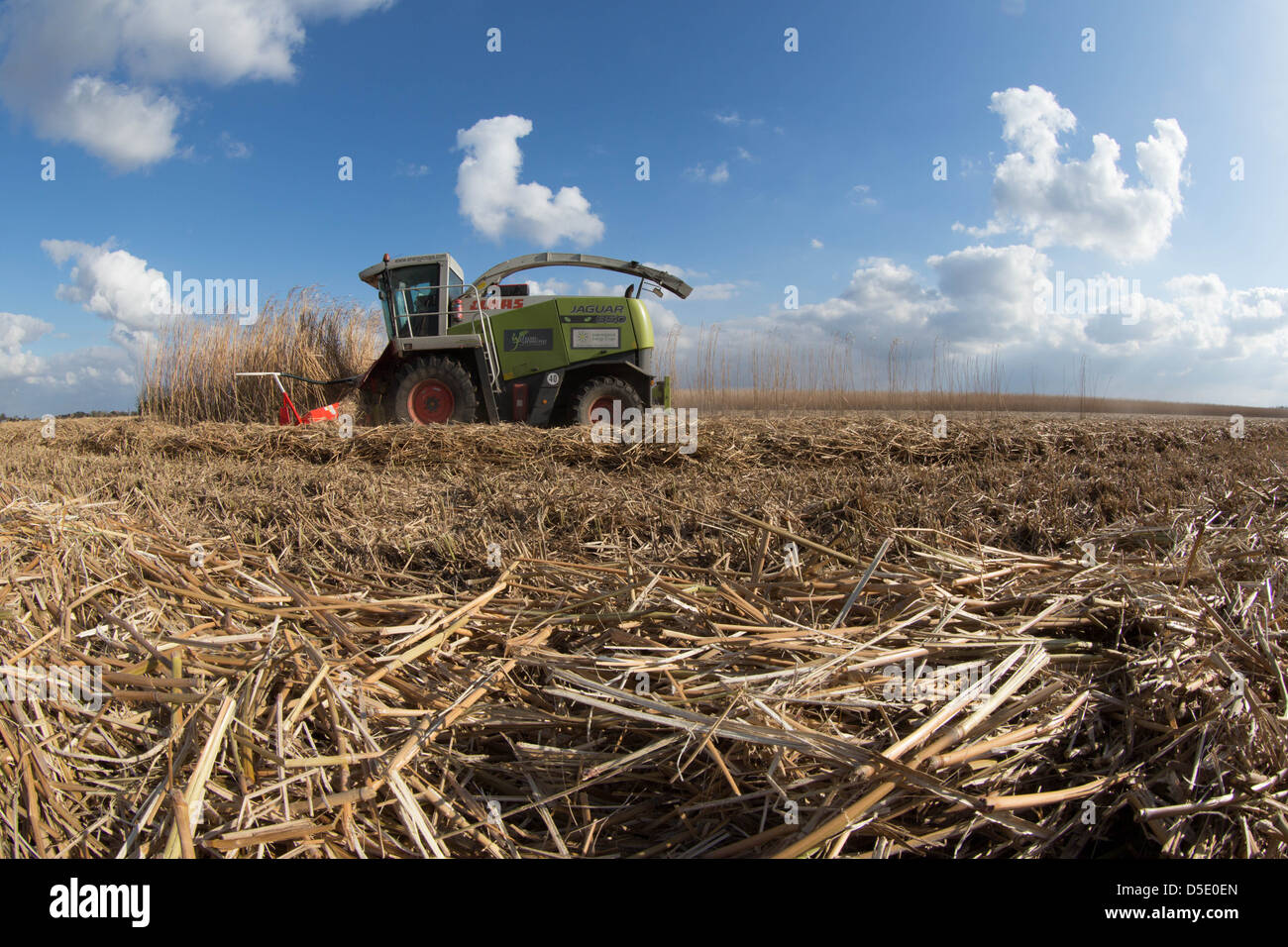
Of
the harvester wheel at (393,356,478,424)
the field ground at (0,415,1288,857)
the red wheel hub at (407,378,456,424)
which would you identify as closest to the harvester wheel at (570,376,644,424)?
the harvester wheel at (393,356,478,424)

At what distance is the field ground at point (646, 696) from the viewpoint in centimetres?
122

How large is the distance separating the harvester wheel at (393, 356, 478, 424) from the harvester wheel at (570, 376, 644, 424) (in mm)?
1356

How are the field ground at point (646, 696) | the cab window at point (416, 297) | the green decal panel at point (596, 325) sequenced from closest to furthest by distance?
the field ground at point (646, 696), the green decal panel at point (596, 325), the cab window at point (416, 297)

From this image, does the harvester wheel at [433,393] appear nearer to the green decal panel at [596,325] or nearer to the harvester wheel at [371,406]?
the harvester wheel at [371,406]

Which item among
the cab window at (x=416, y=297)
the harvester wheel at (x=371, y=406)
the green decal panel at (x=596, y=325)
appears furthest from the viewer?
the cab window at (x=416, y=297)

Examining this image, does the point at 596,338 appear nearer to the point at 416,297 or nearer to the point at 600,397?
the point at 600,397

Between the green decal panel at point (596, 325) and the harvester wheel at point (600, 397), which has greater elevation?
the green decal panel at point (596, 325)

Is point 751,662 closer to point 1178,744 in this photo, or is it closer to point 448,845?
point 448,845

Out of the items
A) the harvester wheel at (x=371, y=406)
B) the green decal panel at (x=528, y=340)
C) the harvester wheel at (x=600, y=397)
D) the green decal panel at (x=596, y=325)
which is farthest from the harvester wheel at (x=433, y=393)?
the green decal panel at (x=596, y=325)

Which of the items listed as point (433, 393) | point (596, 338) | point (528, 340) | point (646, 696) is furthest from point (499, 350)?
point (646, 696)

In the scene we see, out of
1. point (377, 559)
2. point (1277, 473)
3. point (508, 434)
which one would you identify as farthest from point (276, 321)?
point (1277, 473)

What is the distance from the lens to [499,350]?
325 inches

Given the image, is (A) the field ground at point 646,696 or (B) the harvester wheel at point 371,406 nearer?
(A) the field ground at point 646,696

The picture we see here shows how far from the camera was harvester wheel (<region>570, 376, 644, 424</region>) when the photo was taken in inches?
314
